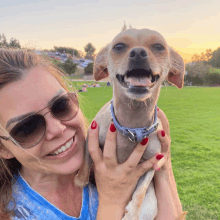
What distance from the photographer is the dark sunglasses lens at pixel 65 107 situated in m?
1.54

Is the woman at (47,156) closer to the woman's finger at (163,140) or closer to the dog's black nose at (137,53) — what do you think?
the woman's finger at (163,140)

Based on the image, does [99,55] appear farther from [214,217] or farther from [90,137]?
[214,217]

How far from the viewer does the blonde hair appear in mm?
1421

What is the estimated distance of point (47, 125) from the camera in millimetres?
1497

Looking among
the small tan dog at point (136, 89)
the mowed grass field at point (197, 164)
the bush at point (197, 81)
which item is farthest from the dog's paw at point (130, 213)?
the bush at point (197, 81)

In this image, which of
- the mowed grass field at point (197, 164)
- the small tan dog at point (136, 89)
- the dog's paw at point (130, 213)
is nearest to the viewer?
the small tan dog at point (136, 89)

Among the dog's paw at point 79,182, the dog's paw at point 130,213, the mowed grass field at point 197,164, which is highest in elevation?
the dog's paw at point 79,182

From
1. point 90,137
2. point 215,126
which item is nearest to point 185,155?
point 215,126

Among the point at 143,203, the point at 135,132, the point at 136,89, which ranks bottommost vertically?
the point at 143,203

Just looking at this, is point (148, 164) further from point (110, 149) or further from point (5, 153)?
point (5, 153)

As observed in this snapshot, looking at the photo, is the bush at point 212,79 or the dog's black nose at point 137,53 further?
the bush at point 212,79

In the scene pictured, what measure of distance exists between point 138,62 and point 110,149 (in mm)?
705

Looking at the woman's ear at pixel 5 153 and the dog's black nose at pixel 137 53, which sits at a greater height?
the dog's black nose at pixel 137 53

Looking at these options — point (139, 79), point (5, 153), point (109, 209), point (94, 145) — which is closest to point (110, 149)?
point (94, 145)
